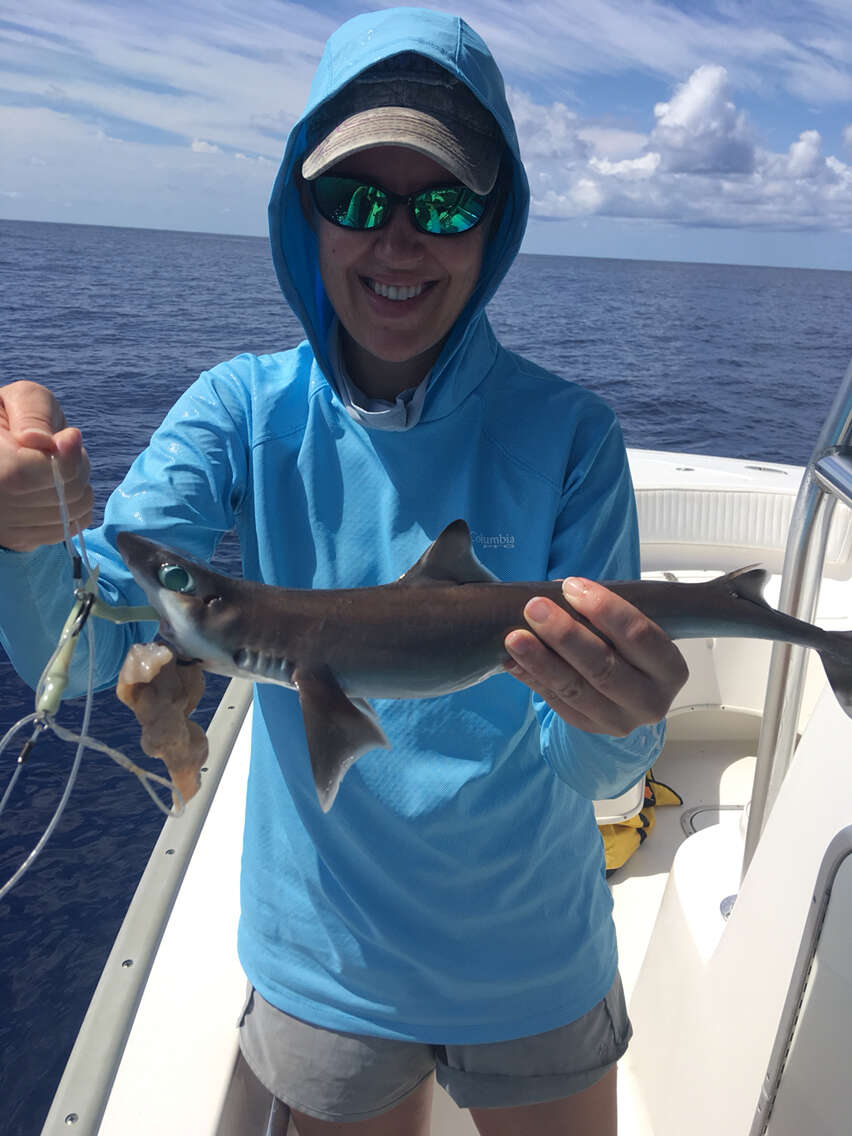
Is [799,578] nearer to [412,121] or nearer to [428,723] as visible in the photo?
[428,723]

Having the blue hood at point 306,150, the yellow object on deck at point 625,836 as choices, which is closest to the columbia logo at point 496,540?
the blue hood at point 306,150

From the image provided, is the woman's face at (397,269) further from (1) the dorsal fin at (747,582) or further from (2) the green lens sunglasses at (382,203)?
(1) the dorsal fin at (747,582)

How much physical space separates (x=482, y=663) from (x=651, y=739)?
825 millimetres

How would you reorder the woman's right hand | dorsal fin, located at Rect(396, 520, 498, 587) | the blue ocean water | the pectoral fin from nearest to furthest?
1. the woman's right hand
2. the pectoral fin
3. dorsal fin, located at Rect(396, 520, 498, 587)
4. the blue ocean water

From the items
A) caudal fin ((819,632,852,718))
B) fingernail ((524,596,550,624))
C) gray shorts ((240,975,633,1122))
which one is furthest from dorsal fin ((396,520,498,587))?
gray shorts ((240,975,633,1122))

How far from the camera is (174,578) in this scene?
5.88 feet

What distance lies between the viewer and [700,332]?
221ft

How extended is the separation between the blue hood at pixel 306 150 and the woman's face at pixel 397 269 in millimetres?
158

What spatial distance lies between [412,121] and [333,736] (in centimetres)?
159

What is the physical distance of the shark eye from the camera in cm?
179

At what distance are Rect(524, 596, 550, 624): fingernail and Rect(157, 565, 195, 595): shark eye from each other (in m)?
0.74

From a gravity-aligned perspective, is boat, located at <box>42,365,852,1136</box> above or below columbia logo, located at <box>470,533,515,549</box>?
below

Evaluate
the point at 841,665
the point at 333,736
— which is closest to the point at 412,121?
the point at 333,736

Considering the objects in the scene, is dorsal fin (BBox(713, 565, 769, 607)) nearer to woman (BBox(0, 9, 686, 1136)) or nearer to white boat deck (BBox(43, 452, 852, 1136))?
woman (BBox(0, 9, 686, 1136))
